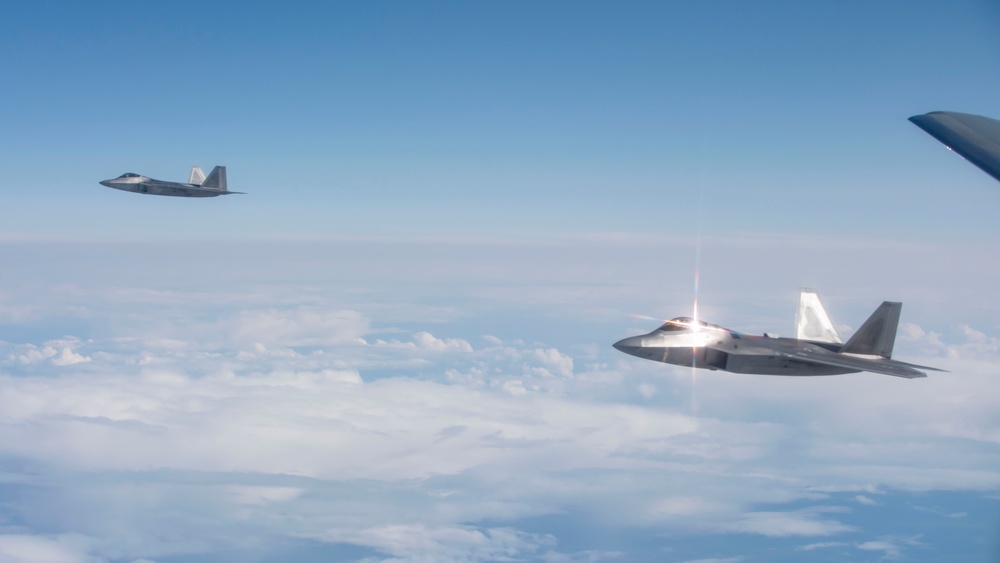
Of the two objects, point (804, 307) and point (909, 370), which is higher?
point (804, 307)

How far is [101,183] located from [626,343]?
278 feet

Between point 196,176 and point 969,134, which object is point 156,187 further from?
point 969,134

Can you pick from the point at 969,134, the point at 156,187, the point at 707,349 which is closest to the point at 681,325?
the point at 707,349

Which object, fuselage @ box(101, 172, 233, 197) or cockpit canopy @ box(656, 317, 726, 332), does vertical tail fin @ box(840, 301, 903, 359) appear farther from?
fuselage @ box(101, 172, 233, 197)

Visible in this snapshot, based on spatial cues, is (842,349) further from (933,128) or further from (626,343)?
(933,128)

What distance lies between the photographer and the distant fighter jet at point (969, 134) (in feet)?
46.8

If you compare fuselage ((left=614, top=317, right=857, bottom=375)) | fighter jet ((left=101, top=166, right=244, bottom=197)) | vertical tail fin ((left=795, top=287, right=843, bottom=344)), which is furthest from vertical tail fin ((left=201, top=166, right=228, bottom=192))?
vertical tail fin ((left=795, top=287, right=843, bottom=344))

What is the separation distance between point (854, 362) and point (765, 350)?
19.5ft

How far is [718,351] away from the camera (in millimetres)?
38344

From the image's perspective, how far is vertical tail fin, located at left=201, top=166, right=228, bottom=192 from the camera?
8650cm

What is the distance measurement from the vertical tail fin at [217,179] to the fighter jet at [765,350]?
242ft

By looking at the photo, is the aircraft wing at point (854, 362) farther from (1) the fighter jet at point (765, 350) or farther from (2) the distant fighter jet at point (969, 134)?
(2) the distant fighter jet at point (969, 134)

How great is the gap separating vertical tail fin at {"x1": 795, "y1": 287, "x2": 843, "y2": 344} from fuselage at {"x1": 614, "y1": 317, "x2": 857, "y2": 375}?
15.7 feet

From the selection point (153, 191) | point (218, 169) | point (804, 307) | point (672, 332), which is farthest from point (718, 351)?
point (153, 191)
